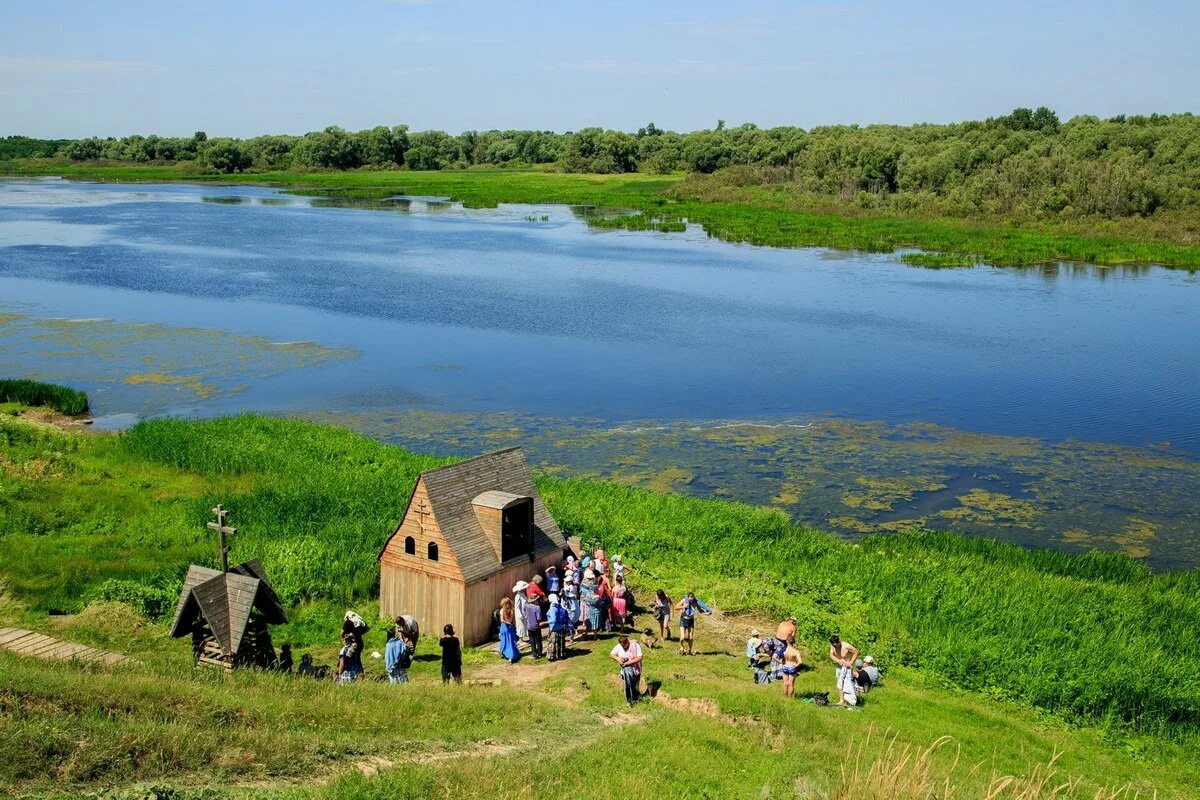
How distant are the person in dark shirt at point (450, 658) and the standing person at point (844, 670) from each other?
6.43 meters

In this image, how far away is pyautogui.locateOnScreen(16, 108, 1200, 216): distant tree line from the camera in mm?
93438

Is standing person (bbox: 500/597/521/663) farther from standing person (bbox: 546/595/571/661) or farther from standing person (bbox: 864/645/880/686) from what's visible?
standing person (bbox: 864/645/880/686)

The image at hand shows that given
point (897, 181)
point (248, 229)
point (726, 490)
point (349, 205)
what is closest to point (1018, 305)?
point (726, 490)

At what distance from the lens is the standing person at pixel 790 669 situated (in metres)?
17.4

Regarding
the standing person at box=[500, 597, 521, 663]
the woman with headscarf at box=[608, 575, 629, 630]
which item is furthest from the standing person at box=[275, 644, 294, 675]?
the woman with headscarf at box=[608, 575, 629, 630]

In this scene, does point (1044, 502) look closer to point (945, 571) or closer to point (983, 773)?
point (945, 571)

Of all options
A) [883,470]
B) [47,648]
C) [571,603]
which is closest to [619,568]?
[571,603]

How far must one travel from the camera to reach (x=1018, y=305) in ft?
199

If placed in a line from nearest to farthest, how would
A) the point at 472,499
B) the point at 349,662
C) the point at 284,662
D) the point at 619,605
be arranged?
the point at 284,662 < the point at 349,662 < the point at 472,499 < the point at 619,605

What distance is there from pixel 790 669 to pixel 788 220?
8588 centimetres

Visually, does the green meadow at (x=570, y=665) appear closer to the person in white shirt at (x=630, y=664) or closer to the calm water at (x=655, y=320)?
the person in white shirt at (x=630, y=664)

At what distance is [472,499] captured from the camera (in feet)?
66.4

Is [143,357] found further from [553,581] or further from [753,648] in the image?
[753,648]

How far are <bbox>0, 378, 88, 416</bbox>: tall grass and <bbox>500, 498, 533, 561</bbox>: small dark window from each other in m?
23.9
